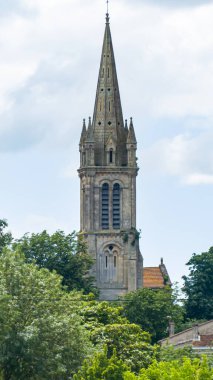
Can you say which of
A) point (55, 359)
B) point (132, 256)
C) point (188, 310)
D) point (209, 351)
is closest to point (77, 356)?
point (55, 359)

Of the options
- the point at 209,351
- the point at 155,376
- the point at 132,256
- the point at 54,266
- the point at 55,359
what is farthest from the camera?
the point at 132,256

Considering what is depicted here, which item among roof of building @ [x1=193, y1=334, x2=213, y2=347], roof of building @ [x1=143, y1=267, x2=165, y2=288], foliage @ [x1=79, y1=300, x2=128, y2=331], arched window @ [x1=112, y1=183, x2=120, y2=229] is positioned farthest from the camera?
roof of building @ [x1=143, y1=267, x2=165, y2=288]

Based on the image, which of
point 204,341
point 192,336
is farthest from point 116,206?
point 204,341

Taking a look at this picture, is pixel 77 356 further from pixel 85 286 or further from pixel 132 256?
pixel 132 256

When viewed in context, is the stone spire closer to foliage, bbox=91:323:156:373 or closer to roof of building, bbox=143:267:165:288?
roof of building, bbox=143:267:165:288

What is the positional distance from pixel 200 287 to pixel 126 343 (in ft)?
212

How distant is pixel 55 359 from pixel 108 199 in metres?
95.6

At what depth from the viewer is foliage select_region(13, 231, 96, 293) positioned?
16425 centimetres

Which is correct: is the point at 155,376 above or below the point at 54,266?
below

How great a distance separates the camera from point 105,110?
195m

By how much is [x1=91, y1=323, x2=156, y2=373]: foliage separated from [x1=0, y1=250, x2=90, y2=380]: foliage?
26.8 ft

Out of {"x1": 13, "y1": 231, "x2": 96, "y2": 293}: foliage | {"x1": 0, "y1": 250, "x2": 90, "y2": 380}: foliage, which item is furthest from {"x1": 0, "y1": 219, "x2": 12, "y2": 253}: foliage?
{"x1": 0, "y1": 250, "x2": 90, "y2": 380}: foliage

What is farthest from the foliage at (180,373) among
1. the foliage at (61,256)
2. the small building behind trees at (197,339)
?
the foliage at (61,256)

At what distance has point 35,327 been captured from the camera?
97.5 metres
